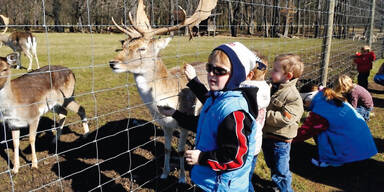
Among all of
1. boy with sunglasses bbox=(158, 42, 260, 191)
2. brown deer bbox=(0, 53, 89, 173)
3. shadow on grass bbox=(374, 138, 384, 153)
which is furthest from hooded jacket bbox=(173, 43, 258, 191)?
shadow on grass bbox=(374, 138, 384, 153)

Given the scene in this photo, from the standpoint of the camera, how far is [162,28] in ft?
11.8

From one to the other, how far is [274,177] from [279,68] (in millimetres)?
1166

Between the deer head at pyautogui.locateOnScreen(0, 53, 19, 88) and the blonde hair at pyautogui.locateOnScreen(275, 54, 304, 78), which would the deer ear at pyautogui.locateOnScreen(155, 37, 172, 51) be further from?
the deer head at pyautogui.locateOnScreen(0, 53, 19, 88)

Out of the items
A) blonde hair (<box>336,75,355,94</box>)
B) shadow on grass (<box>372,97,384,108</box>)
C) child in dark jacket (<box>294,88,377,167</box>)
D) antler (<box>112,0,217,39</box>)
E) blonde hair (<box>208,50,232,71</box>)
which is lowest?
shadow on grass (<box>372,97,384,108</box>)

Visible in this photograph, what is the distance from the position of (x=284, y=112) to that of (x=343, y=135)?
1.50 m

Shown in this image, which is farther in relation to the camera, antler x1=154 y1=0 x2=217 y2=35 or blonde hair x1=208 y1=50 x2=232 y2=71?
antler x1=154 y1=0 x2=217 y2=35

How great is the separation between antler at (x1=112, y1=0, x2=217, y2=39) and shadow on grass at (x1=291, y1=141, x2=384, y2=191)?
7.68 feet

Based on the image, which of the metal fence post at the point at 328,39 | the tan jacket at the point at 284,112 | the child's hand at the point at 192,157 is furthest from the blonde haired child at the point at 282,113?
the metal fence post at the point at 328,39

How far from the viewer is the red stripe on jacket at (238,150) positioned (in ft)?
5.90

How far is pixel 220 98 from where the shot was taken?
6.35ft

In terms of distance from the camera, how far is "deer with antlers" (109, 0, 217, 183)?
3.44m

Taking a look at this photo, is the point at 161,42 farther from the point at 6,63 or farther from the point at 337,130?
the point at 337,130

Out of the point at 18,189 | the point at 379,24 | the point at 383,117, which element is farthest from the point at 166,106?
the point at 379,24

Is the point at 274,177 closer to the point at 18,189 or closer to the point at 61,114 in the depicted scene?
the point at 18,189
